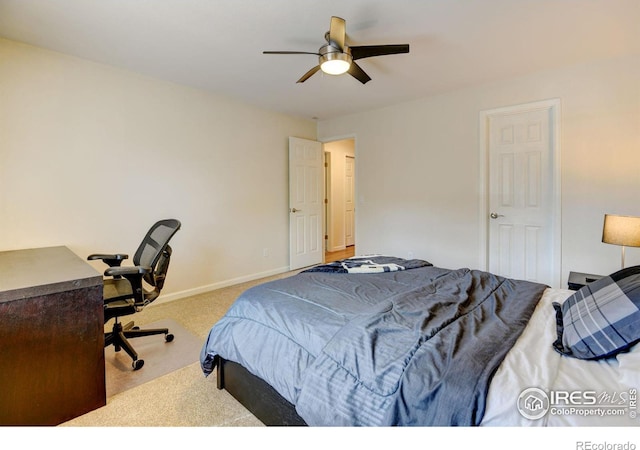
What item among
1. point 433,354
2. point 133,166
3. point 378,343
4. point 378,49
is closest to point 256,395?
point 378,343

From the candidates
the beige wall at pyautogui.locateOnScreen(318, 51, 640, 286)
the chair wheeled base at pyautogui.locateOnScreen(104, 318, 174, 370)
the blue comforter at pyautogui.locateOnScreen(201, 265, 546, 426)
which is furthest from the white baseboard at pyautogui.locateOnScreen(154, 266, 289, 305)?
the blue comforter at pyautogui.locateOnScreen(201, 265, 546, 426)

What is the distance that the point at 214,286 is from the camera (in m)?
3.77

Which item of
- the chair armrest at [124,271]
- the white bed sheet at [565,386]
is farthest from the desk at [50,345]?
the white bed sheet at [565,386]

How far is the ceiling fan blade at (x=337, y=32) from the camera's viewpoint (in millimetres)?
1879

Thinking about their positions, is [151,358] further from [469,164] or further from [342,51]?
[469,164]

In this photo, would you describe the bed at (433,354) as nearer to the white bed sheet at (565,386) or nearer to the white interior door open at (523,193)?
the white bed sheet at (565,386)

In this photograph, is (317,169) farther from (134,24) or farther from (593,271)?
(593,271)

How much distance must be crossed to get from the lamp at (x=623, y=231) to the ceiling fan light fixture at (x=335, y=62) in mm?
2223

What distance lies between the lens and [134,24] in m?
2.19

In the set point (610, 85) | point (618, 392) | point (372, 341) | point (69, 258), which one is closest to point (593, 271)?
point (610, 85)

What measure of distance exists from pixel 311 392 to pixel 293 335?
263 mm

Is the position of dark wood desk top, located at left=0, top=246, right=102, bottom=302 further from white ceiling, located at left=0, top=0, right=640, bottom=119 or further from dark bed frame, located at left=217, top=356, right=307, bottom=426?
white ceiling, located at left=0, top=0, right=640, bottom=119

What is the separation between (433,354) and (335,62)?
78.6 inches

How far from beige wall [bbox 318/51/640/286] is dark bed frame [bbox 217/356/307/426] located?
298 cm
